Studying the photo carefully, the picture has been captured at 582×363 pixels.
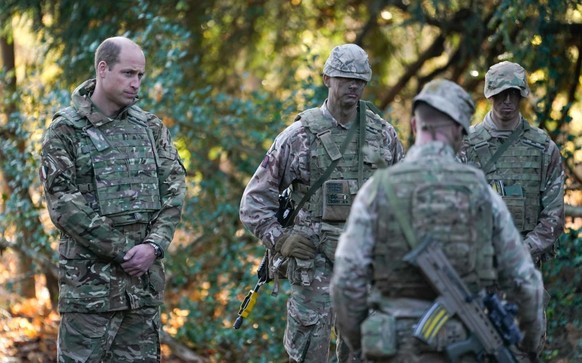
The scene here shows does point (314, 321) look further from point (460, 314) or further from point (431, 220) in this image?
point (431, 220)

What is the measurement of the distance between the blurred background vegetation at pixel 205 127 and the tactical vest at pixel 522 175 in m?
1.77

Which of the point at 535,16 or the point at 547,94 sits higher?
the point at 535,16

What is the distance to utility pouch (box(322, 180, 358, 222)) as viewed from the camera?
5.58 metres

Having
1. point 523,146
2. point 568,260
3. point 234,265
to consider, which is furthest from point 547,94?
point 234,265

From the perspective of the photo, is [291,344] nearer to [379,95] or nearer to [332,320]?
[332,320]

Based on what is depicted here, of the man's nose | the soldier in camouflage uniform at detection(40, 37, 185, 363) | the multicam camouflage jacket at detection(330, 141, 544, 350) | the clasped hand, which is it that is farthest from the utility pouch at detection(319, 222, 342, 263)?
the multicam camouflage jacket at detection(330, 141, 544, 350)

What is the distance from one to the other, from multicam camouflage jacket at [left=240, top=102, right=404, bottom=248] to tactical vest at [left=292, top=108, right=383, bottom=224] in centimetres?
4

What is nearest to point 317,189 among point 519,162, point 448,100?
point 519,162

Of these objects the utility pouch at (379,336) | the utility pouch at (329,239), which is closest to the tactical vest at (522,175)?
the utility pouch at (329,239)

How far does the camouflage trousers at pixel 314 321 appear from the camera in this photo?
5.59 meters

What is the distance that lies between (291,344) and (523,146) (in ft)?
6.61

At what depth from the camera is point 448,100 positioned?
3.93 meters

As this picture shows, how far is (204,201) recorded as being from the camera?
9352mm

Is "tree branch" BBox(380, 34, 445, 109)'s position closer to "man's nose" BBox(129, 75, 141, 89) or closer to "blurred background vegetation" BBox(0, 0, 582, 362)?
"blurred background vegetation" BBox(0, 0, 582, 362)
